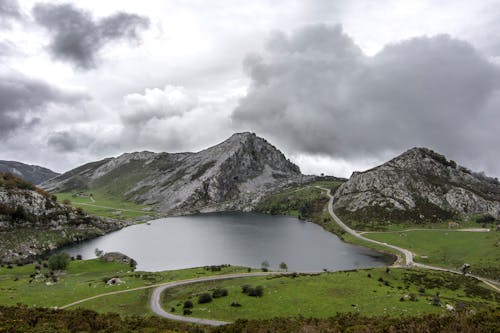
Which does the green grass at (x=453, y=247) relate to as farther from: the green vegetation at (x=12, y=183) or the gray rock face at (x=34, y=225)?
the green vegetation at (x=12, y=183)

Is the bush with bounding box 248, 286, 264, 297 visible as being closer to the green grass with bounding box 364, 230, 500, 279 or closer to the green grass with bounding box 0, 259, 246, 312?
the green grass with bounding box 0, 259, 246, 312

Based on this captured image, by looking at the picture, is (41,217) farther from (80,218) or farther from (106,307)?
(106,307)

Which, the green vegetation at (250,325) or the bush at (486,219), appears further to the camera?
the bush at (486,219)

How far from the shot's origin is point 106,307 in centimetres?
6119

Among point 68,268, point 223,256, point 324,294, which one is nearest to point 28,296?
point 68,268

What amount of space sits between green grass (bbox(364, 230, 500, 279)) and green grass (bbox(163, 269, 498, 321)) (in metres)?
26.7

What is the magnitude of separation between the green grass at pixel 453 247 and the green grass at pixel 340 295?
26.7 m

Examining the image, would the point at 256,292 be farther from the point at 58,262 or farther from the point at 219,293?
the point at 58,262

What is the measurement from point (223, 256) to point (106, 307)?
3027 inches

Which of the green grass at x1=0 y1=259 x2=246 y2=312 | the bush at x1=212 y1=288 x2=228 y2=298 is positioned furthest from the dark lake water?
the bush at x1=212 y1=288 x2=228 y2=298

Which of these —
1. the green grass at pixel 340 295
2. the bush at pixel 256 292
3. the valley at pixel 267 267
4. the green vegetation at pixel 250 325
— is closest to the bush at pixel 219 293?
the green grass at pixel 340 295

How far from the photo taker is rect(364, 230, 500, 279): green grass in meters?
107

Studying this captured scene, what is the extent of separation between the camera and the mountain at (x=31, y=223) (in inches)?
5699

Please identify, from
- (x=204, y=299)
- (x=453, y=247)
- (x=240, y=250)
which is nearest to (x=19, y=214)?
(x=240, y=250)
